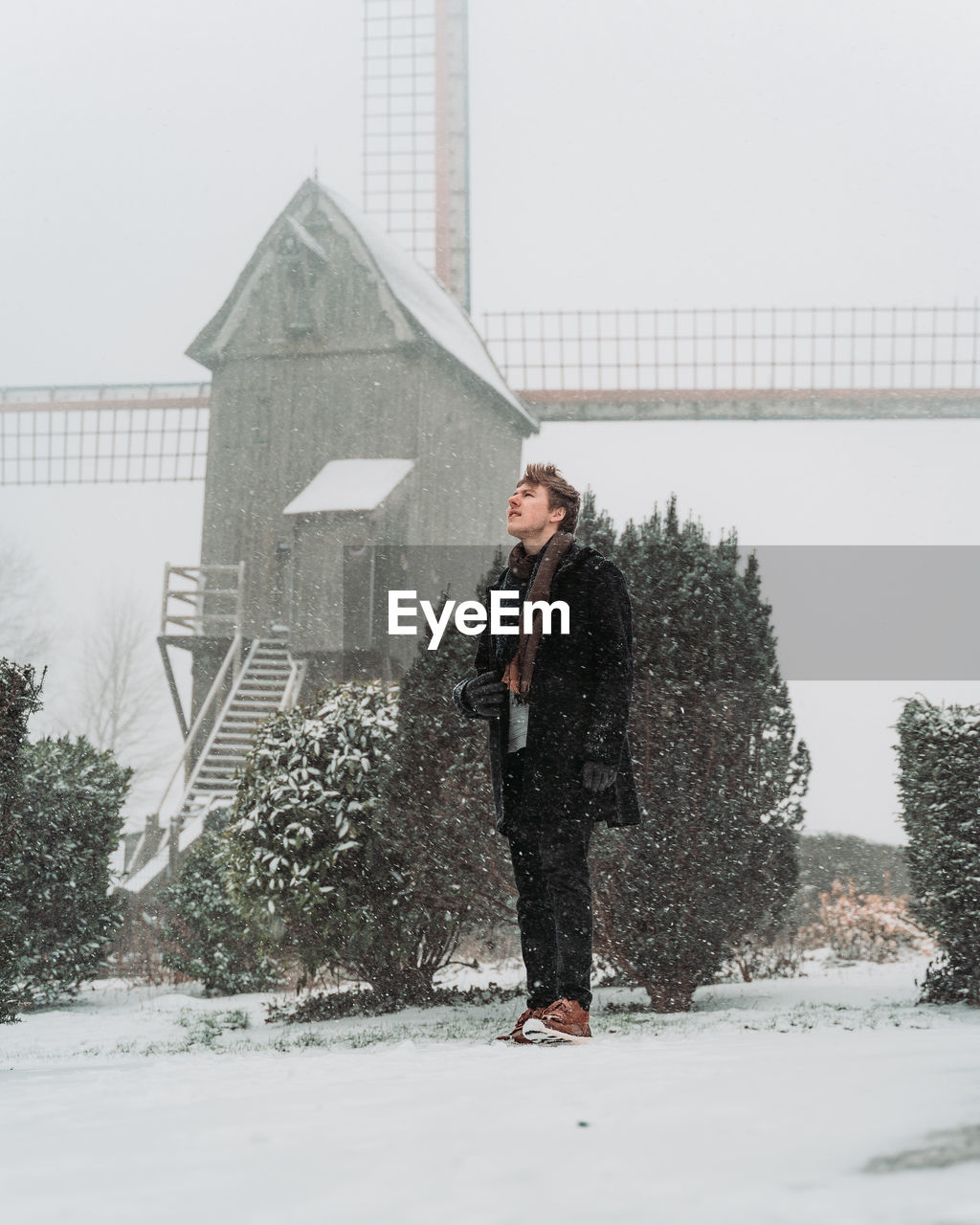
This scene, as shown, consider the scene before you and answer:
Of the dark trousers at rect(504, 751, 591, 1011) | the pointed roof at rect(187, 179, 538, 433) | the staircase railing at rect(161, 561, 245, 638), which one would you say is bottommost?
the dark trousers at rect(504, 751, 591, 1011)

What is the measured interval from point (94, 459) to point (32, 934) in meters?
20.3

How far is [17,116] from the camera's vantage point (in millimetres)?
34656

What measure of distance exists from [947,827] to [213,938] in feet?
20.1

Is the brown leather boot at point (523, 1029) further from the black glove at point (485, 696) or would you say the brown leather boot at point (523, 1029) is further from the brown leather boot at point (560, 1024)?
the black glove at point (485, 696)

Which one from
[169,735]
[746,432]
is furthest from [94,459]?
[746,432]

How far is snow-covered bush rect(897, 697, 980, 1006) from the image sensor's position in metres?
6.50

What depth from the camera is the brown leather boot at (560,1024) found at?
4.13m

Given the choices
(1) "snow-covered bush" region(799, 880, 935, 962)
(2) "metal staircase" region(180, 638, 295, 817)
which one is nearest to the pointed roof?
(2) "metal staircase" region(180, 638, 295, 817)

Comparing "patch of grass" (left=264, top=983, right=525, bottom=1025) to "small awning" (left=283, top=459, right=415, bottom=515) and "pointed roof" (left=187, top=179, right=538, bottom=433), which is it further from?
"pointed roof" (left=187, top=179, right=538, bottom=433)

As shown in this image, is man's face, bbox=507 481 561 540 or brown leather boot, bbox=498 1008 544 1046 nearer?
brown leather boot, bbox=498 1008 544 1046

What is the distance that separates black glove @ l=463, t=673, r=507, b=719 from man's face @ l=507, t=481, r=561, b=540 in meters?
0.53

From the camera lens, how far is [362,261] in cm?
1945

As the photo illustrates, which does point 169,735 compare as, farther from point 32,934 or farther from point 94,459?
point 32,934

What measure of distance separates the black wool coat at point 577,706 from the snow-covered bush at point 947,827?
2.88 meters
